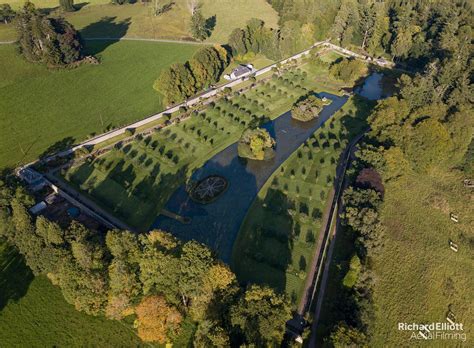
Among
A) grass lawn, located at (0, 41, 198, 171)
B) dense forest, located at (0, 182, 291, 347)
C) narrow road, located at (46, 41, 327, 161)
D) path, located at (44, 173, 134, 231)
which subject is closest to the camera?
dense forest, located at (0, 182, 291, 347)

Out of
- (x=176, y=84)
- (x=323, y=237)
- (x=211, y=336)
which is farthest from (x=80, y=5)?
(x=211, y=336)

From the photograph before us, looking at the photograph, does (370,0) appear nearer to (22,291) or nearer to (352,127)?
(352,127)

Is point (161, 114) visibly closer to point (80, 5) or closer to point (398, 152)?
point (398, 152)

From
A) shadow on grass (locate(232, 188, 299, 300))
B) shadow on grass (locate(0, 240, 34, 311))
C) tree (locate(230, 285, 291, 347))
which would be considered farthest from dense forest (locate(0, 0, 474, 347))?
shadow on grass (locate(232, 188, 299, 300))

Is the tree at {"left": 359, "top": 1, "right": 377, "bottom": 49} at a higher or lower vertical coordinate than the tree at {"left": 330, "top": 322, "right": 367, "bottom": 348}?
higher

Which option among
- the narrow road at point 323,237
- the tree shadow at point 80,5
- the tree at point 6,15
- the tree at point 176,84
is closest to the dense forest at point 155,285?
the narrow road at point 323,237

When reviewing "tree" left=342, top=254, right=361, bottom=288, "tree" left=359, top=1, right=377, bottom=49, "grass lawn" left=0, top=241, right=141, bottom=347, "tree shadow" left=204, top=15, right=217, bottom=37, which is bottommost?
"grass lawn" left=0, top=241, right=141, bottom=347

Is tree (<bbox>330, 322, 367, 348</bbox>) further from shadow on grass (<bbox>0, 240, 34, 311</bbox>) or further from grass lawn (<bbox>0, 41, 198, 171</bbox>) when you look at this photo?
grass lawn (<bbox>0, 41, 198, 171</bbox>)
